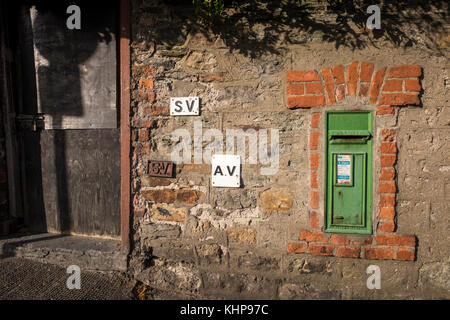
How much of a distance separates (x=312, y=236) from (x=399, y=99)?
54.6 inches

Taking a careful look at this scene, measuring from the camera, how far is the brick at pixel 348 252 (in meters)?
2.18

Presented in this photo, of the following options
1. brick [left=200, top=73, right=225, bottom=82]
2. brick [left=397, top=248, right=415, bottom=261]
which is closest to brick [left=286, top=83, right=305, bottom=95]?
brick [left=200, top=73, right=225, bottom=82]

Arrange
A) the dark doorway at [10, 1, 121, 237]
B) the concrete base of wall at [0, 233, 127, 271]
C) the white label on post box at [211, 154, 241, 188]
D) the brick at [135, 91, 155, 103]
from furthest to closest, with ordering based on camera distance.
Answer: the dark doorway at [10, 1, 121, 237] < the concrete base of wall at [0, 233, 127, 271] < the brick at [135, 91, 155, 103] < the white label on post box at [211, 154, 241, 188]

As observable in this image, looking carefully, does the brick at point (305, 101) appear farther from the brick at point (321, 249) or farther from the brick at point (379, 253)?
the brick at point (379, 253)

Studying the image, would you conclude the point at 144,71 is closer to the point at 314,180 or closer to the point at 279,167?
the point at 279,167

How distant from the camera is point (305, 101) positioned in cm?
219

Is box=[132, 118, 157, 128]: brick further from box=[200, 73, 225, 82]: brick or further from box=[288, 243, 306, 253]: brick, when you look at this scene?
box=[288, 243, 306, 253]: brick

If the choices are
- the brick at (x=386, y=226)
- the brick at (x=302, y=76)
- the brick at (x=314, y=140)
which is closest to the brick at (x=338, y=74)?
the brick at (x=302, y=76)

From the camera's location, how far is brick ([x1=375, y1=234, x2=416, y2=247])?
212 centimetres

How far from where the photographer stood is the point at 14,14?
3.02m

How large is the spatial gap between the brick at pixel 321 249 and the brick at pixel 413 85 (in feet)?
4.93

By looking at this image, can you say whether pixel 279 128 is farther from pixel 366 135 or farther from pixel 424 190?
pixel 424 190

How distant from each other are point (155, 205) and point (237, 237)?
862 millimetres

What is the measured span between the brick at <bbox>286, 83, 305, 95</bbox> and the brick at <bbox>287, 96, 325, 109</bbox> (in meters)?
0.05
